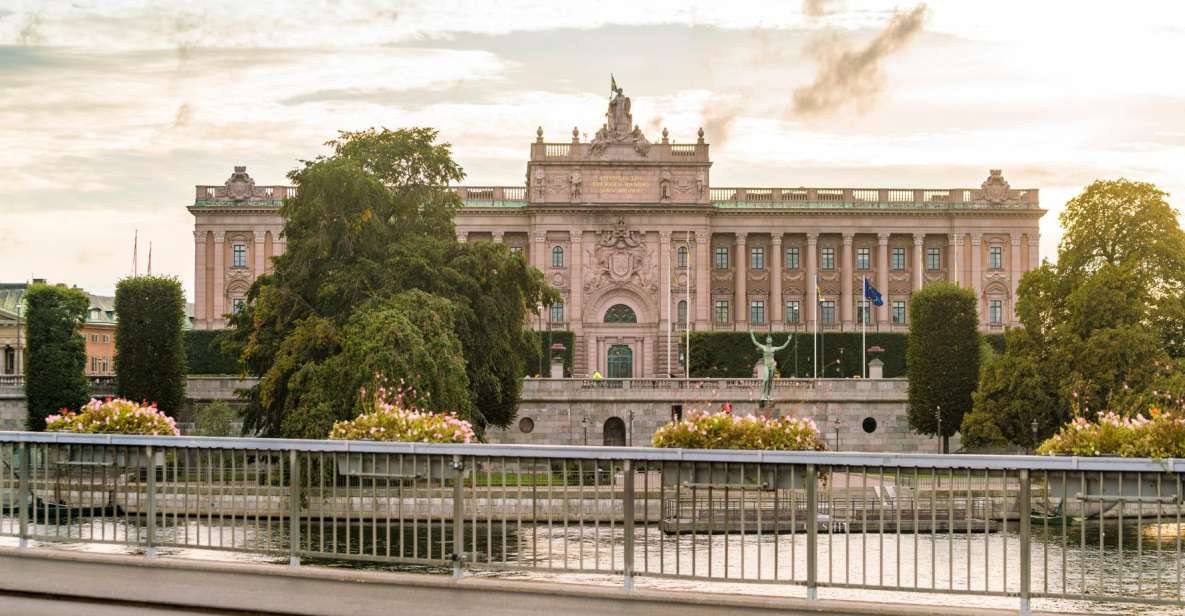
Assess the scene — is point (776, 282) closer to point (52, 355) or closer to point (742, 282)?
point (742, 282)

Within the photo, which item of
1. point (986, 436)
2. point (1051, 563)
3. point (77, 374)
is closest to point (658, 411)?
point (986, 436)

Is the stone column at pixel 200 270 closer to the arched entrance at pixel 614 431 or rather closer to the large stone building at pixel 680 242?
the large stone building at pixel 680 242

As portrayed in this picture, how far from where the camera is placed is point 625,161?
109m

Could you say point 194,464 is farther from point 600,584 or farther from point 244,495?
point 600,584

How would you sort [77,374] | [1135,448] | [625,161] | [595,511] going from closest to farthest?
[595,511]
[1135,448]
[77,374]
[625,161]

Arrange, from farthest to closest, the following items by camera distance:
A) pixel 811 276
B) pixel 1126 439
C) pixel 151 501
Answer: pixel 811 276
pixel 1126 439
pixel 151 501

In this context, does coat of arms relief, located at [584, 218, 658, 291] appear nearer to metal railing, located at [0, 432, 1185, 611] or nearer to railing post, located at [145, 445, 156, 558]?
metal railing, located at [0, 432, 1185, 611]

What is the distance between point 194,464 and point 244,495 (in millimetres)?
601

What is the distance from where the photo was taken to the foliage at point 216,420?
6294cm

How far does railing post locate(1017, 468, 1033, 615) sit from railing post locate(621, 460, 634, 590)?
11.1 ft

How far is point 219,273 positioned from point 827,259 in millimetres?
43968

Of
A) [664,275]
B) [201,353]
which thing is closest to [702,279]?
[664,275]

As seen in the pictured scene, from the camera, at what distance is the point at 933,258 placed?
11469cm

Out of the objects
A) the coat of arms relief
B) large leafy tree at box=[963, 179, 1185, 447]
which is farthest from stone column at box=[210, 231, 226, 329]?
large leafy tree at box=[963, 179, 1185, 447]
